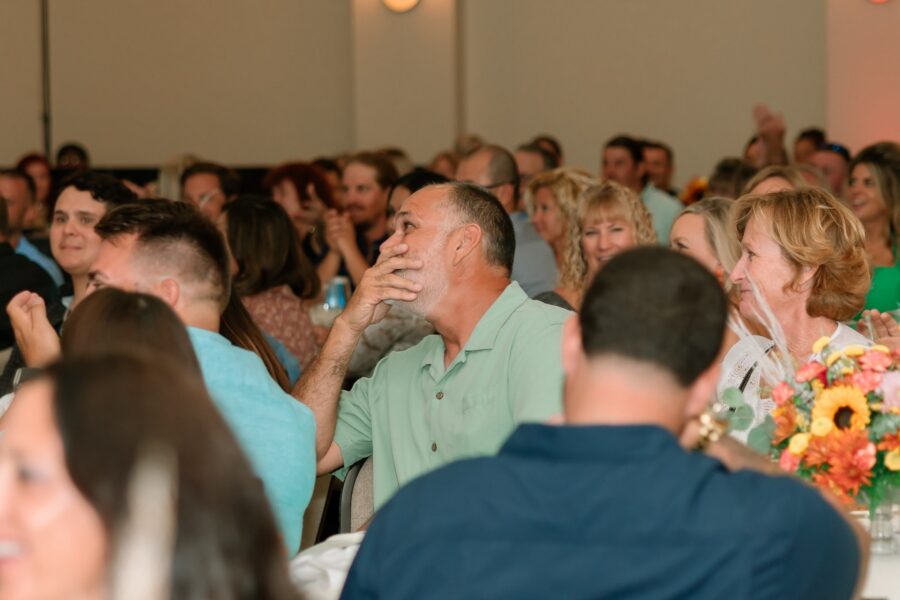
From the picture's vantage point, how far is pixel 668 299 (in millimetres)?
1906

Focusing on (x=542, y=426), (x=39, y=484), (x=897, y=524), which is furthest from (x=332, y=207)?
(x=39, y=484)

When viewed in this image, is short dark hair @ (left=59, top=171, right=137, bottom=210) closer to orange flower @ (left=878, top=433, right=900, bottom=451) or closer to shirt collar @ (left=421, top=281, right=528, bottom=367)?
shirt collar @ (left=421, top=281, right=528, bottom=367)

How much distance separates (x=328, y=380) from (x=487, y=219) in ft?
1.89

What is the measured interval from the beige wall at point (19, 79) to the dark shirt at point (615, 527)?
10019mm

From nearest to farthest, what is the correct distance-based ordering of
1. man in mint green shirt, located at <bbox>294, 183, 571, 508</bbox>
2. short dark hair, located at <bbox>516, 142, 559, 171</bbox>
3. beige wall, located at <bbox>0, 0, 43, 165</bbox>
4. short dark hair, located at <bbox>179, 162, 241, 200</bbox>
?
1. man in mint green shirt, located at <bbox>294, 183, 571, 508</bbox>
2. short dark hair, located at <bbox>179, 162, 241, 200</bbox>
3. short dark hair, located at <bbox>516, 142, 559, 171</bbox>
4. beige wall, located at <bbox>0, 0, 43, 165</bbox>

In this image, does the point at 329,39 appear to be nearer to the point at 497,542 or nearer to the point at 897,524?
the point at 897,524

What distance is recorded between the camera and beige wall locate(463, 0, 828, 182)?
1056 cm

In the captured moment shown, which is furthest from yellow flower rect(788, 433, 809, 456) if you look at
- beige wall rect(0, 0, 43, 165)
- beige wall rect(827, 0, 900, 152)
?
beige wall rect(0, 0, 43, 165)

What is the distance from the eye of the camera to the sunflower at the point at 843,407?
2.71m

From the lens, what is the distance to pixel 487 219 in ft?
11.9

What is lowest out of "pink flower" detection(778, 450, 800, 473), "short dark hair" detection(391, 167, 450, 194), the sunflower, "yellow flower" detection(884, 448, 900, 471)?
"pink flower" detection(778, 450, 800, 473)

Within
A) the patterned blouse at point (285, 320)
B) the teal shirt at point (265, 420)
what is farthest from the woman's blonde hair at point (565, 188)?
the teal shirt at point (265, 420)

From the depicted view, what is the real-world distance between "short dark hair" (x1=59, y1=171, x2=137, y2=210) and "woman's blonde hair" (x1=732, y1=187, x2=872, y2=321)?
241 cm

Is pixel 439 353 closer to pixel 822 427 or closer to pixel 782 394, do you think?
pixel 782 394
